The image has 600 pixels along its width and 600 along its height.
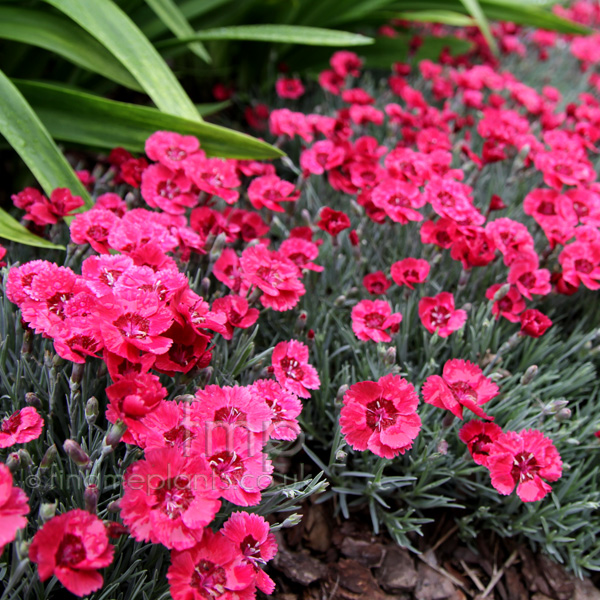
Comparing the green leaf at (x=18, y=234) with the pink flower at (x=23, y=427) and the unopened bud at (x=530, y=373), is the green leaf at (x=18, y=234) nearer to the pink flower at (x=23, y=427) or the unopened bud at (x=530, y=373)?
the pink flower at (x=23, y=427)

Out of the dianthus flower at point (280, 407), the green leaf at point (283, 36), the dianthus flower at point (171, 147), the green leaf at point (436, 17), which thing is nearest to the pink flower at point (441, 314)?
the dianthus flower at point (280, 407)

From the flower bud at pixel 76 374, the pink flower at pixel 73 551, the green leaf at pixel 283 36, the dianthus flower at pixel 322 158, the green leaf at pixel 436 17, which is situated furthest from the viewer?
the green leaf at pixel 436 17

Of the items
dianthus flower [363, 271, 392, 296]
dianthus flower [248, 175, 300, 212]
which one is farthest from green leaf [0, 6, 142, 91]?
dianthus flower [363, 271, 392, 296]

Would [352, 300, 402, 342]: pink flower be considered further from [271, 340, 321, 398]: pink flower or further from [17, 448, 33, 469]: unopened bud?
[17, 448, 33, 469]: unopened bud

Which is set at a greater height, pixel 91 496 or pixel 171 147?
pixel 171 147

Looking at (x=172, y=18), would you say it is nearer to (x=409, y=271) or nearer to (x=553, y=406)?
(x=409, y=271)

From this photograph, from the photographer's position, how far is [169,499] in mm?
965

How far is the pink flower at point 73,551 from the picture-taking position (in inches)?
33.4

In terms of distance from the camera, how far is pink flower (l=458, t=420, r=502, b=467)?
4.11ft

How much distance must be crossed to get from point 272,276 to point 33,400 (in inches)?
24.3

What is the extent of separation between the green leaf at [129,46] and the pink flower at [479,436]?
4.16 ft

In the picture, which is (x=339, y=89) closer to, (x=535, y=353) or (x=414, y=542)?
(x=535, y=353)

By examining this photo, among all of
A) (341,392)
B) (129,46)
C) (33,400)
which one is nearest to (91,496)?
(33,400)

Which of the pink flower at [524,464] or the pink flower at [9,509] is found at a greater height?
the pink flower at [9,509]
